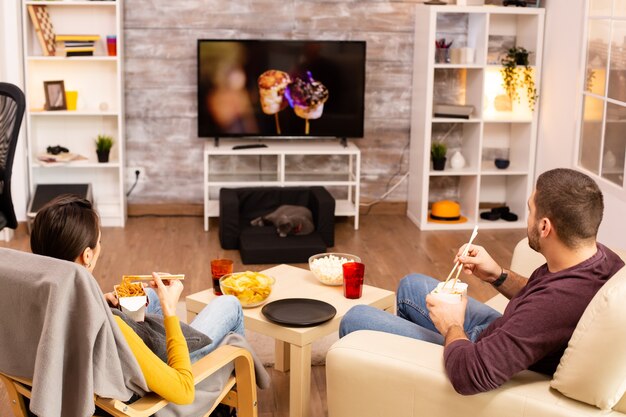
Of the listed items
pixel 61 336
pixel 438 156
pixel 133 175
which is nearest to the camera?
pixel 61 336

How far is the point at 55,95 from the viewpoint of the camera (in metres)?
5.96

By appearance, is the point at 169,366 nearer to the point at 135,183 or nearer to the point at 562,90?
the point at 562,90

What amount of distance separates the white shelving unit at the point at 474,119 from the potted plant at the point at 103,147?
2150 millimetres

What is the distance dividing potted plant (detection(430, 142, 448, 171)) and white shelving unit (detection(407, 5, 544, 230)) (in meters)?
0.08

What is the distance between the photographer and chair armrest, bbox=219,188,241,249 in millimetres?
5547

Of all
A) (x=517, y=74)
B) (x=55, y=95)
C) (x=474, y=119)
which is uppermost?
(x=517, y=74)

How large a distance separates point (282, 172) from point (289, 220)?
0.64 meters

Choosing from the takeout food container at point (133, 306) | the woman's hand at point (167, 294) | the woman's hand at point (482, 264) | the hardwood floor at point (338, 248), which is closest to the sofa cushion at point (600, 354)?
the woman's hand at point (482, 264)

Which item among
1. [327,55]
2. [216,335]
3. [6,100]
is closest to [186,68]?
[327,55]

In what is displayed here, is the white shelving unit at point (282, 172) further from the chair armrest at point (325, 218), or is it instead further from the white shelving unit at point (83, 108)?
the white shelving unit at point (83, 108)

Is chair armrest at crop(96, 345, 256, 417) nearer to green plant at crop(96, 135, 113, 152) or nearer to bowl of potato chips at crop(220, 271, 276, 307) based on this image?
bowl of potato chips at crop(220, 271, 276, 307)

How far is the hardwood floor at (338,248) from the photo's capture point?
16.6 feet

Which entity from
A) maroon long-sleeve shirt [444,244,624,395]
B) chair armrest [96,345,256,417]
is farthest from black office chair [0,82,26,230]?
maroon long-sleeve shirt [444,244,624,395]

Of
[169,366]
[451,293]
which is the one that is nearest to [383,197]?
[451,293]
